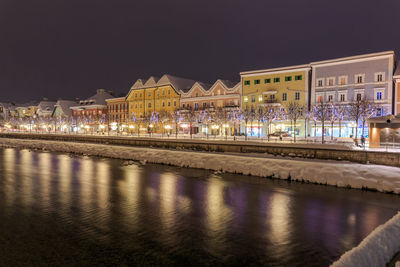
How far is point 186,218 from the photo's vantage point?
12594 mm

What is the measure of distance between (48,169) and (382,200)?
25242 millimetres

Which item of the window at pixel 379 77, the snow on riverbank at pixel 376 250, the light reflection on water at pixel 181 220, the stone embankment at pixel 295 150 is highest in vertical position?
the window at pixel 379 77

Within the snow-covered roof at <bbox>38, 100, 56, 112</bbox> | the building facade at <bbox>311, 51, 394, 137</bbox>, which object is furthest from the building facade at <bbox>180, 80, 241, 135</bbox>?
the snow-covered roof at <bbox>38, 100, 56, 112</bbox>

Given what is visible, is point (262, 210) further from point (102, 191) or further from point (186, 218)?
point (102, 191)

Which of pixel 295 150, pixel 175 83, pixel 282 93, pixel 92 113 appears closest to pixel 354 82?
pixel 282 93

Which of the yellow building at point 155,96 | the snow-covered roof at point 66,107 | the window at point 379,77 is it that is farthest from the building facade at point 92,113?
the window at point 379,77

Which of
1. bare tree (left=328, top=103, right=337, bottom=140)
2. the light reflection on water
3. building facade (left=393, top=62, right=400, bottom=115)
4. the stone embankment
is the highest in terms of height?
building facade (left=393, top=62, right=400, bottom=115)

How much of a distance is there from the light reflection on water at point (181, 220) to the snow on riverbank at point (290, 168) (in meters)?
0.95

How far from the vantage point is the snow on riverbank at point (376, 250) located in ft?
24.9

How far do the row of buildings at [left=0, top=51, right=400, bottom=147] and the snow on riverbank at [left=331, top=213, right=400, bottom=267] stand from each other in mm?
21002

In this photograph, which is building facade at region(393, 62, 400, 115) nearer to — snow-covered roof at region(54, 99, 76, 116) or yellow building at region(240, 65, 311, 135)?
yellow building at region(240, 65, 311, 135)

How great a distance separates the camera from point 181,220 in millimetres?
12305

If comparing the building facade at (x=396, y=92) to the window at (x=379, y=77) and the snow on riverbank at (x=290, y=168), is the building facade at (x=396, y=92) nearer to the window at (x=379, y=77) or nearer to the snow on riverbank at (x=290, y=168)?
the window at (x=379, y=77)

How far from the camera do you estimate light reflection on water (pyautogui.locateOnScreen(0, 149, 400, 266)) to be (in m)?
8.85
